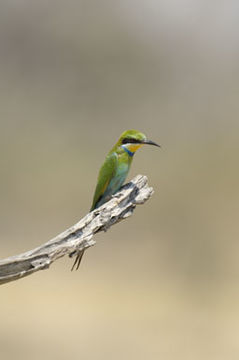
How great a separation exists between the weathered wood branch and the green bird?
→ 276 millimetres

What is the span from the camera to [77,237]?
1380mm

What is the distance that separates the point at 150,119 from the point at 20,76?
103 centimetres

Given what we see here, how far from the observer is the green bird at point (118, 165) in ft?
6.35

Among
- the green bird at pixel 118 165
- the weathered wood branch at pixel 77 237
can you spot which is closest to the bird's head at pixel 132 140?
the green bird at pixel 118 165

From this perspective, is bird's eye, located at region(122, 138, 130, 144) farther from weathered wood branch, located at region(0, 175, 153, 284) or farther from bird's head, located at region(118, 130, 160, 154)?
weathered wood branch, located at region(0, 175, 153, 284)

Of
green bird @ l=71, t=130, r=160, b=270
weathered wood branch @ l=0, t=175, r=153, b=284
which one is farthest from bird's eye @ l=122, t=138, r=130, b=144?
weathered wood branch @ l=0, t=175, r=153, b=284

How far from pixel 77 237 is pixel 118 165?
24.4 inches

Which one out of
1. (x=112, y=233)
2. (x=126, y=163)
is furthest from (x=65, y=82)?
(x=126, y=163)

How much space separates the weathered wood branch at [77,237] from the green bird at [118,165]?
10.9 inches

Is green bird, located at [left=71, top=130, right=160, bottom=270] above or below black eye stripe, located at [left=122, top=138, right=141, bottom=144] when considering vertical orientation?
below

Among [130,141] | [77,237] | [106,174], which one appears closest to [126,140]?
[130,141]

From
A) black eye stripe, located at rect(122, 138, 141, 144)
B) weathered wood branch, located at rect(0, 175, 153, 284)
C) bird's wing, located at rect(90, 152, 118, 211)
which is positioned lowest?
weathered wood branch, located at rect(0, 175, 153, 284)

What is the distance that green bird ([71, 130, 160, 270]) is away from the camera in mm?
1935

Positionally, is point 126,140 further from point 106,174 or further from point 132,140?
point 106,174
